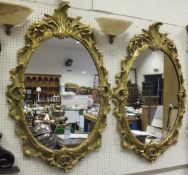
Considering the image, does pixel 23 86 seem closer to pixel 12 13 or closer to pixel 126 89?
pixel 12 13

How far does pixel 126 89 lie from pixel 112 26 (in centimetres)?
51

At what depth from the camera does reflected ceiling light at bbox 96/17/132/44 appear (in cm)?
201

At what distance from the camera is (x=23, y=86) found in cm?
179

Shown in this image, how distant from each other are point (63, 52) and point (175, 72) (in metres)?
1.10

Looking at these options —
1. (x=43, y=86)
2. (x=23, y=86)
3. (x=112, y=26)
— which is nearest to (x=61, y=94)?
(x=43, y=86)

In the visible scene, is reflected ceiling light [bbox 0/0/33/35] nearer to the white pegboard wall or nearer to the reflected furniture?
the white pegboard wall

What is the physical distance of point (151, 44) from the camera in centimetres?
234

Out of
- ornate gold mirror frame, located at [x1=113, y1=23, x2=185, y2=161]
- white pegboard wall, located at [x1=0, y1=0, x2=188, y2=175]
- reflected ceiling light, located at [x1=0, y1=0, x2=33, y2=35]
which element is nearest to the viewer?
reflected ceiling light, located at [x1=0, y1=0, x2=33, y2=35]

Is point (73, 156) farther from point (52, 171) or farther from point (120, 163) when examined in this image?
point (120, 163)

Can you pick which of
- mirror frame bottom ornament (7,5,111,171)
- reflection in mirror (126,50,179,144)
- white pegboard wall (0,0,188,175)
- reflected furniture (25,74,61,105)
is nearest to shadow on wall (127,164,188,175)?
white pegboard wall (0,0,188,175)

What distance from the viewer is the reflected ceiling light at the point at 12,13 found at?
1.62 m

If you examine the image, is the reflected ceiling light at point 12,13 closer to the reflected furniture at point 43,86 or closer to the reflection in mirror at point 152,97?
the reflected furniture at point 43,86

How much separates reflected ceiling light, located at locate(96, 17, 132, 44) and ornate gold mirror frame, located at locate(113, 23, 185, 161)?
0.62 feet

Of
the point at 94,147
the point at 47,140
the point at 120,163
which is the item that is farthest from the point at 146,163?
the point at 47,140
